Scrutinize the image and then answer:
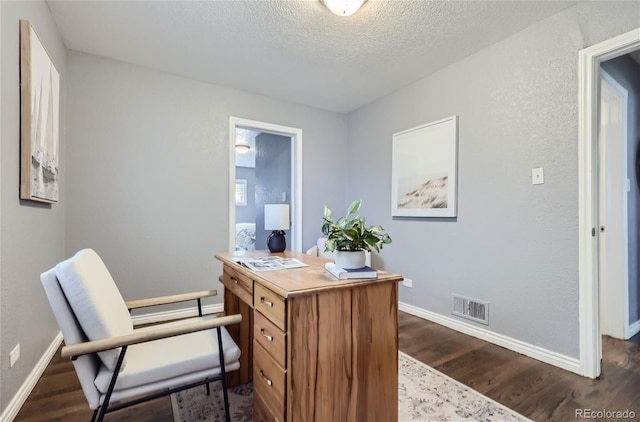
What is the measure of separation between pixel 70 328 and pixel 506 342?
282 cm

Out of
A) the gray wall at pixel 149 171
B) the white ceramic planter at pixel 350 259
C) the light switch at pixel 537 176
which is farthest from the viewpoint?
the gray wall at pixel 149 171

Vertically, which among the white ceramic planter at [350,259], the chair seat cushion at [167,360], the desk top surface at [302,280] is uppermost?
the white ceramic planter at [350,259]

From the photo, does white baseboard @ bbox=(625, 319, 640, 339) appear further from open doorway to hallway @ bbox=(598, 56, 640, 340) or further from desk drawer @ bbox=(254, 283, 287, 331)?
desk drawer @ bbox=(254, 283, 287, 331)

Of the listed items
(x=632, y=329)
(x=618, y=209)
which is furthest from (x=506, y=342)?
(x=618, y=209)

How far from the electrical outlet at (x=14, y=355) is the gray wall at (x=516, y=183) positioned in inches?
122

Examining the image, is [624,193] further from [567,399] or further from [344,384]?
[344,384]

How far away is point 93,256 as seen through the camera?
1441 millimetres

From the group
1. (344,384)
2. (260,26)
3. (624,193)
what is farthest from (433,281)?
(260,26)

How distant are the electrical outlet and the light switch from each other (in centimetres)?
345

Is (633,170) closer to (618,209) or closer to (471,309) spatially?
(618,209)

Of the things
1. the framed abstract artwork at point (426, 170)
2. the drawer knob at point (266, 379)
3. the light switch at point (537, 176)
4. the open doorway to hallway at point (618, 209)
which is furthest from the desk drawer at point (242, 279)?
the open doorway to hallway at point (618, 209)

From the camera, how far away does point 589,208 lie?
1912 millimetres

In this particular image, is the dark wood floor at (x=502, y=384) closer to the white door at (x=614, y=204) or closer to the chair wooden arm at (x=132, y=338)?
the white door at (x=614, y=204)

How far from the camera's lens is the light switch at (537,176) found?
2.15m
